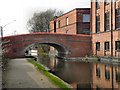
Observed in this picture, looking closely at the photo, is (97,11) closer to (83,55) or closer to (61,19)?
(83,55)

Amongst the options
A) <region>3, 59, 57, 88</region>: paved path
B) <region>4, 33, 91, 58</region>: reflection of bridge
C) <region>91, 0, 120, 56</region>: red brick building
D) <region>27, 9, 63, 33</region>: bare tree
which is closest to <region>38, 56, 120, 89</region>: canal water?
<region>3, 59, 57, 88</region>: paved path

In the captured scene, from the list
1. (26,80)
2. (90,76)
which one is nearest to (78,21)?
(90,76)

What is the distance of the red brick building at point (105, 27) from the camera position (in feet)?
70.4

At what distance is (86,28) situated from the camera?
1245 inches

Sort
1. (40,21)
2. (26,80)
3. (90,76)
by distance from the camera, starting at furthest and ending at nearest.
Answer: (40,21) → (90,76) → (26,80)

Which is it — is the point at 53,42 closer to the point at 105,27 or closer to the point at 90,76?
the point at 105,27

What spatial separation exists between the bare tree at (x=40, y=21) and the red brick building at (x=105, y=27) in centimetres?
2122

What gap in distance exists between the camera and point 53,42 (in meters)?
24.8

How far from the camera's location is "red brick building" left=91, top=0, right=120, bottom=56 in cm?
2147

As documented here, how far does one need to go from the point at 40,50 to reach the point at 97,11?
25.1 metres

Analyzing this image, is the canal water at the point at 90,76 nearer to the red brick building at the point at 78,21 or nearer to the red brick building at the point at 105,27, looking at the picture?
the red brick building at the point at 105,27

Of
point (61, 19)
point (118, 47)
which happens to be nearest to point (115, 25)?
point (118, 47)

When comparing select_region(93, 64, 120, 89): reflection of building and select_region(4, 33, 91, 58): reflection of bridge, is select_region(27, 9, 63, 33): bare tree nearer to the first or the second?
select_region(4, 33, 91, 58): reflection of bridge

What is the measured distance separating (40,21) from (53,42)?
2132 cm
